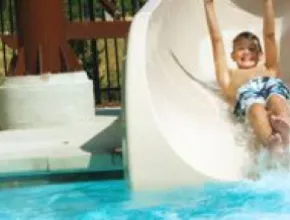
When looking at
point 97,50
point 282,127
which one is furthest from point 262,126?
point 97,50

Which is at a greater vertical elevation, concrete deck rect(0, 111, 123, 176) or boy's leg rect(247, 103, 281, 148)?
boy's leg rect(247, 103, 281, 148)

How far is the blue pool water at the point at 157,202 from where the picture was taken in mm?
4289

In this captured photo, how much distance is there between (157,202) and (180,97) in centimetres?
138

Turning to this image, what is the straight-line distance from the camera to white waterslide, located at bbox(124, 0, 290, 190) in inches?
195

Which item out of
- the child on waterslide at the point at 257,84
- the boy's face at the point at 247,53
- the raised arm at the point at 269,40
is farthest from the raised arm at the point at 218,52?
the raised arm at the point at 269,40

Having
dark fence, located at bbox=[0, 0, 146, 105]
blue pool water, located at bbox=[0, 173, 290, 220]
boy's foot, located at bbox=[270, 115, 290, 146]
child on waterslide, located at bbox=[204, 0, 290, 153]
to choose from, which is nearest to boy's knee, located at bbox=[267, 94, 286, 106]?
child on waterslide, located at bbox=[204, 0, 290, 153]

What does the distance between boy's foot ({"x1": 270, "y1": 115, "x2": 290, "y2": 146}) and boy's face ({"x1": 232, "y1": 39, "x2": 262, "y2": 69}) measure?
963mm

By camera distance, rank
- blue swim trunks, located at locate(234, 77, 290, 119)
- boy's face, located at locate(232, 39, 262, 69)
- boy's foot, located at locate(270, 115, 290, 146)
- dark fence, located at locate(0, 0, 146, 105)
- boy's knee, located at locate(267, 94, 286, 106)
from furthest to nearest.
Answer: dark fence, located at locate(0, 0, 146, 105) → boy's face, located at locate(232, 39, 262, 69) → blue swim trunks, located at locate(234, 77, 290, 119) → boy's knee, located at locate(267, 94, 286, 106) → boy's foot, located at locate(270, 115, 290, 146)

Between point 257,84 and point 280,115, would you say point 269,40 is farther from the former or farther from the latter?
point 280,115

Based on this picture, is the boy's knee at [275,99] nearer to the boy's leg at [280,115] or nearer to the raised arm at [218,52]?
the boy's leg at [280,115]

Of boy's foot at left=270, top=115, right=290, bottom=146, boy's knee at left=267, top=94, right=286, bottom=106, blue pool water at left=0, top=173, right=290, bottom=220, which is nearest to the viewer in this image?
blue pool water at left=0, top=173, right=290, bottom=220

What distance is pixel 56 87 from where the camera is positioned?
7.03 meters

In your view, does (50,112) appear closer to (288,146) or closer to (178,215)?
(288,146)

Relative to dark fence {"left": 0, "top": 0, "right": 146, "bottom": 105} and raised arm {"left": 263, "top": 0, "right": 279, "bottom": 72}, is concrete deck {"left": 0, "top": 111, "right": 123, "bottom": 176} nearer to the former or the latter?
raised arm {"left": 263, "top": 0, "right": 279, "bottom": 72}
